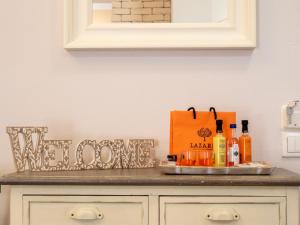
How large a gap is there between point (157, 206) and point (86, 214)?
0.70 ft

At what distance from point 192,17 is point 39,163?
0.81 m

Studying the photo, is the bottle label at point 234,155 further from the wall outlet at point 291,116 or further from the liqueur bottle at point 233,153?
the wall outlet at point 291,116

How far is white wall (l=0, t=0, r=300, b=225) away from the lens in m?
1.72

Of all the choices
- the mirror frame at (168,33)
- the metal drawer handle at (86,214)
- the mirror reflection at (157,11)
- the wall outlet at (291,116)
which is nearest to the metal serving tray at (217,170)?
the metal drawer handle at (86,214)

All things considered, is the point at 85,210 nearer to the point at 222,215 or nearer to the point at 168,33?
the point at 222,215

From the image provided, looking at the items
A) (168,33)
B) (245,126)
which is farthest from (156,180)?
(168,33)

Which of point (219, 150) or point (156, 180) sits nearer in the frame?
point (156, 180)

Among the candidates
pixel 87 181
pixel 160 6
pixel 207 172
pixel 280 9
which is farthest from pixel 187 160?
pixel 280 9

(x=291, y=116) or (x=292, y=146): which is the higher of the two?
(x=291, y=116)

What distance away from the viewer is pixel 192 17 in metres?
1.71

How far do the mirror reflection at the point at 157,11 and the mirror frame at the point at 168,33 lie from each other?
0.08 feet

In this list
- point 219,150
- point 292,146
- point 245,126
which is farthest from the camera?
point 292,146

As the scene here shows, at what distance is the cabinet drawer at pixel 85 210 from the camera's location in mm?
1303

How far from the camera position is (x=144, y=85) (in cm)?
173
